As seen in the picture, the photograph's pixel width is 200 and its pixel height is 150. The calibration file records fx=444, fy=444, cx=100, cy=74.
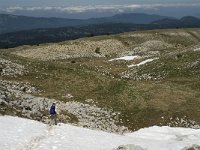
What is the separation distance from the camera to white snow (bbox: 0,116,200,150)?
4056cm

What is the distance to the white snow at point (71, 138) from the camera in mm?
40562

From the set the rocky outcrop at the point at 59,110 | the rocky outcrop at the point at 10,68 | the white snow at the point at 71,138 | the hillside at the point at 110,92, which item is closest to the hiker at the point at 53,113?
the rocky outcrop at the point at 59,110

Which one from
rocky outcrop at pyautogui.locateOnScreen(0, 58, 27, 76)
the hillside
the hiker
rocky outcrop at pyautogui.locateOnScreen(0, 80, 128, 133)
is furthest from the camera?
rocky outcrop at pyautogui.locateOnScreen(0, 58, 27, 76)

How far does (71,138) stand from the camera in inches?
1725

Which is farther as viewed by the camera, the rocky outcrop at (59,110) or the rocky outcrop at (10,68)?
the rocky outcrop at (10,68)

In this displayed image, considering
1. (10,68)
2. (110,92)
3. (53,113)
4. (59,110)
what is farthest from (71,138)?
(10,68)

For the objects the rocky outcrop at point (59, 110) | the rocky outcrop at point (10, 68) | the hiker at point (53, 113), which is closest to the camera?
the hiker at point (53, 113)

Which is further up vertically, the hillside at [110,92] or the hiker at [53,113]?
the hiker at [53,113]

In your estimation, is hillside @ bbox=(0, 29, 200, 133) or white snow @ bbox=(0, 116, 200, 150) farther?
hillside @ bbox=(0, 29, 200, 133)

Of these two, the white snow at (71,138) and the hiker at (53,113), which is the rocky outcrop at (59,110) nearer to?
the hiker at (53,113)

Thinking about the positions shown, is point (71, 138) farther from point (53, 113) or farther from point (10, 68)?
point (10, 68)

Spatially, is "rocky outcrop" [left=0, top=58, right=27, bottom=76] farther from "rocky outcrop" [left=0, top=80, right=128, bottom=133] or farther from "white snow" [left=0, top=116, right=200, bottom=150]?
"white snow" [left=0, top=116, right=200, bottom=150]

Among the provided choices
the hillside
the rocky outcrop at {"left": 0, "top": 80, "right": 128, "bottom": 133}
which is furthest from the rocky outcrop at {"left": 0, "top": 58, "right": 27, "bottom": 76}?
the rocky outcrop at {"left": 0, "top": 80, "right": 128, "bottom": 133}

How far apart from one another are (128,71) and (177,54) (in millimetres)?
11536
